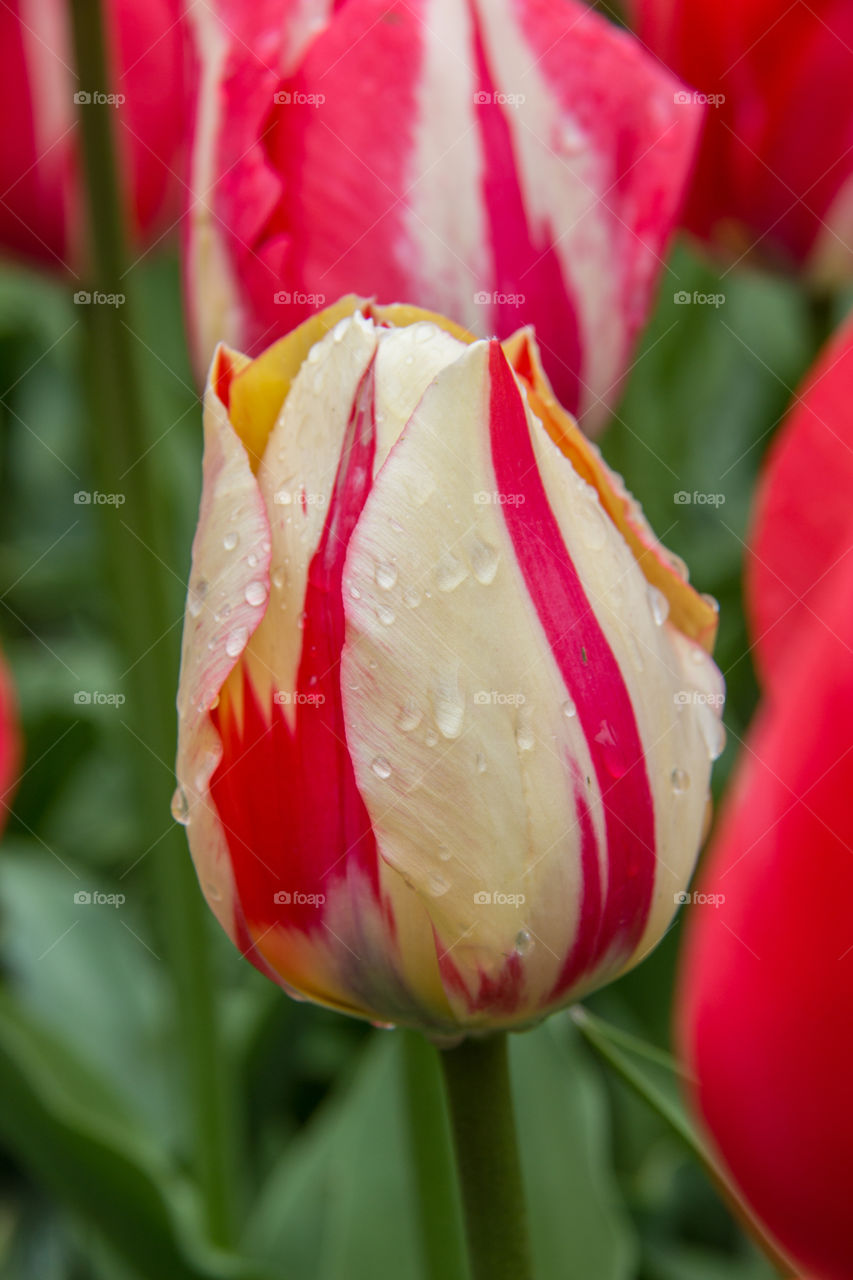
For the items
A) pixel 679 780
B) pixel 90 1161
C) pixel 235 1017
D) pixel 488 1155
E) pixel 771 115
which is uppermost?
pixel 771 115

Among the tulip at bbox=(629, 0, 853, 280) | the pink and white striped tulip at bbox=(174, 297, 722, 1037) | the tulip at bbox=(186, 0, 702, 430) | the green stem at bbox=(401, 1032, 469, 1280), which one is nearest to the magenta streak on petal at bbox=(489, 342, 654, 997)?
the pink and white striped tulip at bbox=(174, 297, 722, 1037)

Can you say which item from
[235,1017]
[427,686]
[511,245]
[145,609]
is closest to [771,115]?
[511,245]

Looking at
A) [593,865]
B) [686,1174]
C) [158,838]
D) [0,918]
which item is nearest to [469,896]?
[593,865]

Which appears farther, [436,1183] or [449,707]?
[436,1183]

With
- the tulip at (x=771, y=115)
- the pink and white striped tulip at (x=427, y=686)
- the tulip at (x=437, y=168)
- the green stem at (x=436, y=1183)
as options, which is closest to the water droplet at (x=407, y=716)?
the pink and white striped tulip at (x=427, y=686)

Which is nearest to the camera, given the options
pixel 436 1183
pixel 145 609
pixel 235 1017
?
pixel 436 1183

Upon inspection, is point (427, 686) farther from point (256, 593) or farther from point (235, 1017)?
point (235, 1017)
